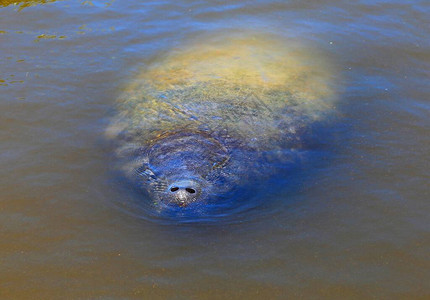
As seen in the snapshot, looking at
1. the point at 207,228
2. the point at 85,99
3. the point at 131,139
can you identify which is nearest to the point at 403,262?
the point at 207,228

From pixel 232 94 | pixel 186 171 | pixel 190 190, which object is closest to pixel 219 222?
pixel 190 190

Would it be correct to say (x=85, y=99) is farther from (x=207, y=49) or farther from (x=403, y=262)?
(x=403, y=262)

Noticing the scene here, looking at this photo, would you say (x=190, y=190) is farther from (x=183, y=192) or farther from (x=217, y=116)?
(x=217, y=116)

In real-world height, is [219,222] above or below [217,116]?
below

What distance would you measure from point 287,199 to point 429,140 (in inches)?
81.2

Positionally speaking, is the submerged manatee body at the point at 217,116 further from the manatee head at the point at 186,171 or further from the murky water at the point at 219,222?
the murky water at the point at 219,222

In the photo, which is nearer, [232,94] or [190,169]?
[190,169]

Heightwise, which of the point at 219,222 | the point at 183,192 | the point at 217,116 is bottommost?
the point at 219,222

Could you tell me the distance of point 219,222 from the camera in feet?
15.7

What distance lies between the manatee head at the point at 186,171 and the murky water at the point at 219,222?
268 mm

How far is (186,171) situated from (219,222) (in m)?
0.57

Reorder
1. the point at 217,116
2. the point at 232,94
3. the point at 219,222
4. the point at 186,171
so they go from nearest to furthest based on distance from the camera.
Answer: the point at 219,222
the point at 186,171
the point at 217,116
the point at 232,94

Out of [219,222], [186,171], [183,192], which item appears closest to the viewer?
[183,192]

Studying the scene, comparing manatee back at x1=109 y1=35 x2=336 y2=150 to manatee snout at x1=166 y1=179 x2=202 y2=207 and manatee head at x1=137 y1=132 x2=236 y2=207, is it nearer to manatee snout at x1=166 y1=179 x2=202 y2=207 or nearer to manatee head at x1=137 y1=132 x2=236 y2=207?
manatee head at x1=137 y1=132 x2=236 y2=207
